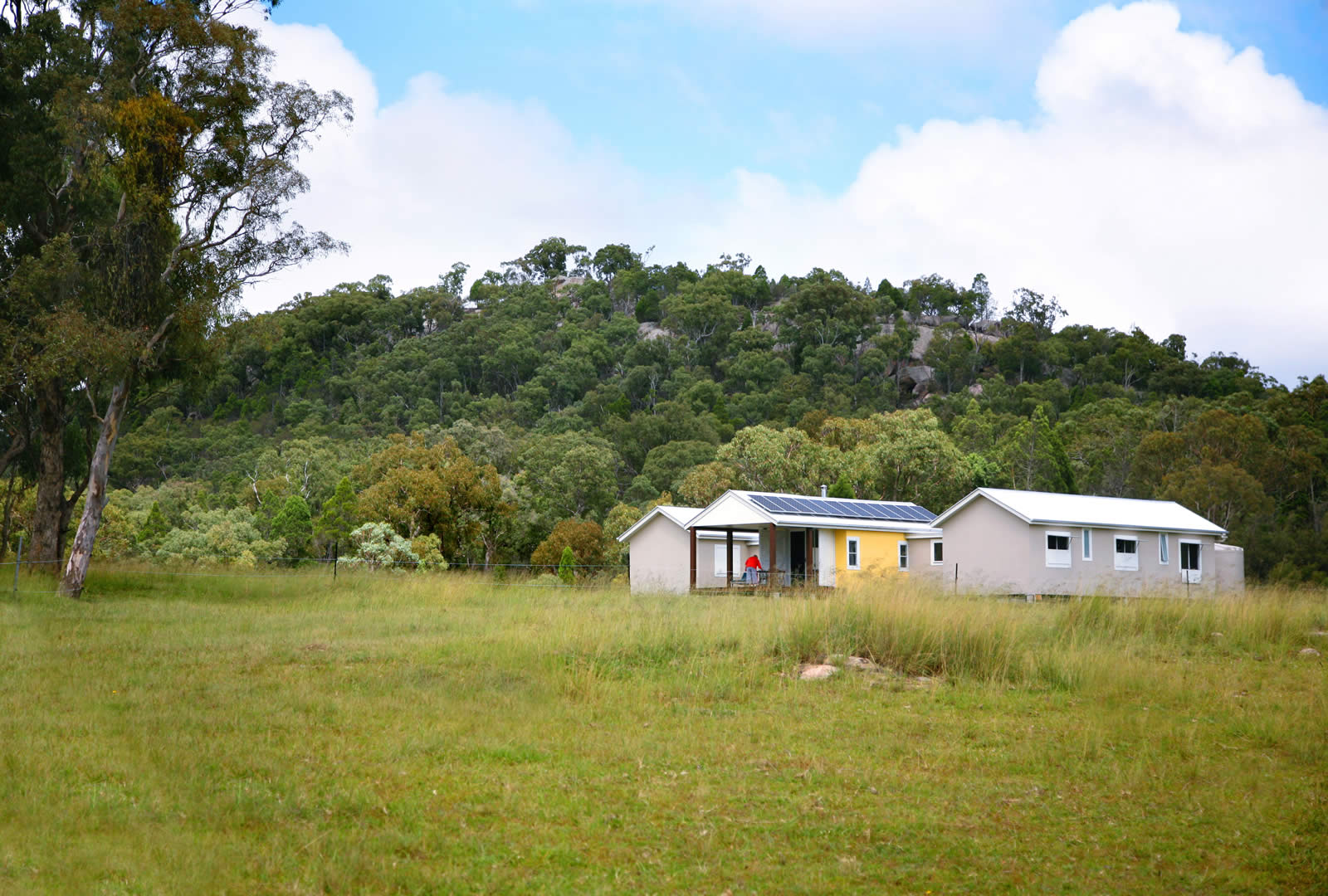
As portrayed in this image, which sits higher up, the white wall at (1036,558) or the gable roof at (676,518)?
the gable roof at (676,518)

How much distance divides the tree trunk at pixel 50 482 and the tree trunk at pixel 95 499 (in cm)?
209

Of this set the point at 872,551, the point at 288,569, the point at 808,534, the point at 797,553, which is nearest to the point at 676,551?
the point at 797,553

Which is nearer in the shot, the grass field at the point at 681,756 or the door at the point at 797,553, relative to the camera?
the grass field at the point at 681,756

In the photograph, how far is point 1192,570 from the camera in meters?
35.2

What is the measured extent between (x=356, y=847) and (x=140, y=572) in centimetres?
2325

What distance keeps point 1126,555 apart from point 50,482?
98.5 feet

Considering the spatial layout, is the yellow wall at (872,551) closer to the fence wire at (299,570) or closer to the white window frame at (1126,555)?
the white window frame at (1126,555)

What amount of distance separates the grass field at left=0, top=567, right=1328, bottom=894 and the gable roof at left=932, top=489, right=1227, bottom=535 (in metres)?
15.7

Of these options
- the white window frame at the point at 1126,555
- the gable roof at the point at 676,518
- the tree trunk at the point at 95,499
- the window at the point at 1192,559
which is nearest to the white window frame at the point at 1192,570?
the window at the point at 1192,559

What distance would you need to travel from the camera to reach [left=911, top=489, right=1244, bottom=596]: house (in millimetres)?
32375

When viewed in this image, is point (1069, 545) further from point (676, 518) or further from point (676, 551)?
point (676, 551)

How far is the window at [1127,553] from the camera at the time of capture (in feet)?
110

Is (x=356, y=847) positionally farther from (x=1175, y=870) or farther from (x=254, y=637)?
(x=254, y=637)

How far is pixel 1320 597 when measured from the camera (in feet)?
67.9
